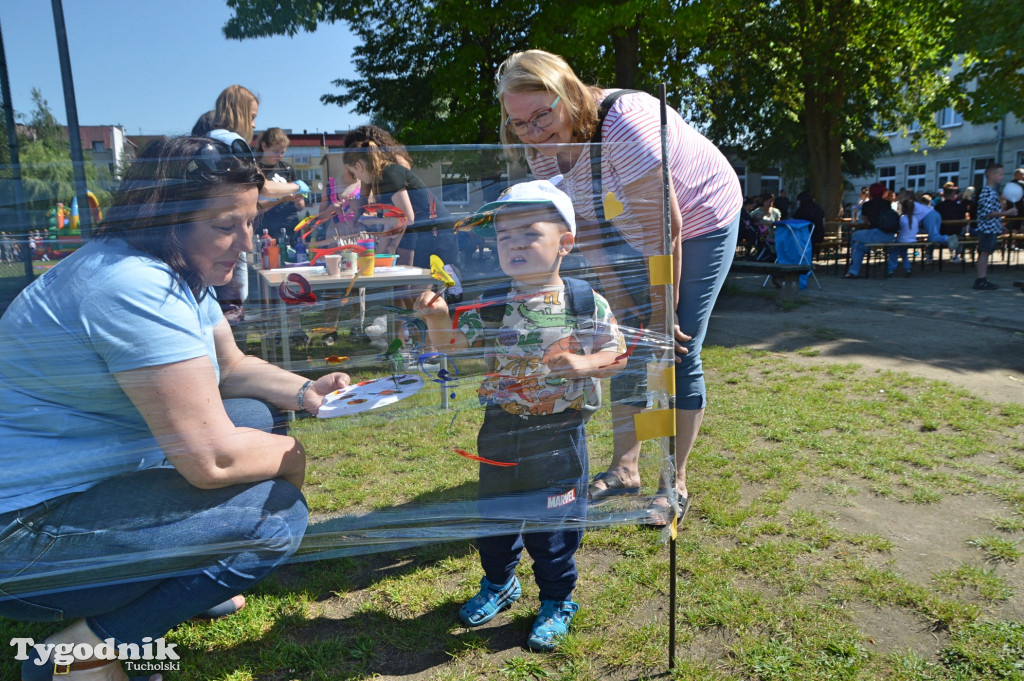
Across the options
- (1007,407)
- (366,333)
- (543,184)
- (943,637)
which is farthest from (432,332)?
(1007,407)

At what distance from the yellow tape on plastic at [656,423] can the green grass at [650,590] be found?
79 mm

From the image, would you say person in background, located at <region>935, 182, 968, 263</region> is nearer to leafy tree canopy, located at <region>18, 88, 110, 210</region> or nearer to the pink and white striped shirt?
the pink and white striped shirt

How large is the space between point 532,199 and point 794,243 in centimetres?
911

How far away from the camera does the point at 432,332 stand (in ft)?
6.02

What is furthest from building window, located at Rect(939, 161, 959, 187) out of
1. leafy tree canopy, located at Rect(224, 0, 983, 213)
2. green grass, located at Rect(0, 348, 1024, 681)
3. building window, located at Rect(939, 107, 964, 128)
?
green grass, located at Rect(0, 348, 1024, 681)

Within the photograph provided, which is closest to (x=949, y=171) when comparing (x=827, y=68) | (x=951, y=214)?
(x=827, y=68)

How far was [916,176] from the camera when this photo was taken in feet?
114

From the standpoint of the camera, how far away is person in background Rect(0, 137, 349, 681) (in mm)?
1529

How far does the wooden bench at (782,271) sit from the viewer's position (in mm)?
7870

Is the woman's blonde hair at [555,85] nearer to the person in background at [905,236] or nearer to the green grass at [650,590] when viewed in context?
the green grass at [650,590]

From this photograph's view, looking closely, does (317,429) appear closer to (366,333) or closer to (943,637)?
(366,333)

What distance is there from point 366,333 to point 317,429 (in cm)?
28

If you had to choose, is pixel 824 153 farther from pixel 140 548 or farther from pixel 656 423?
pixel 140 548

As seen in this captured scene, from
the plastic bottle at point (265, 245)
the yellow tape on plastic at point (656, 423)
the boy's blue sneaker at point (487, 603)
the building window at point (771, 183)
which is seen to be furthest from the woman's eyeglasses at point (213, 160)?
the building window at point (771, 183)
